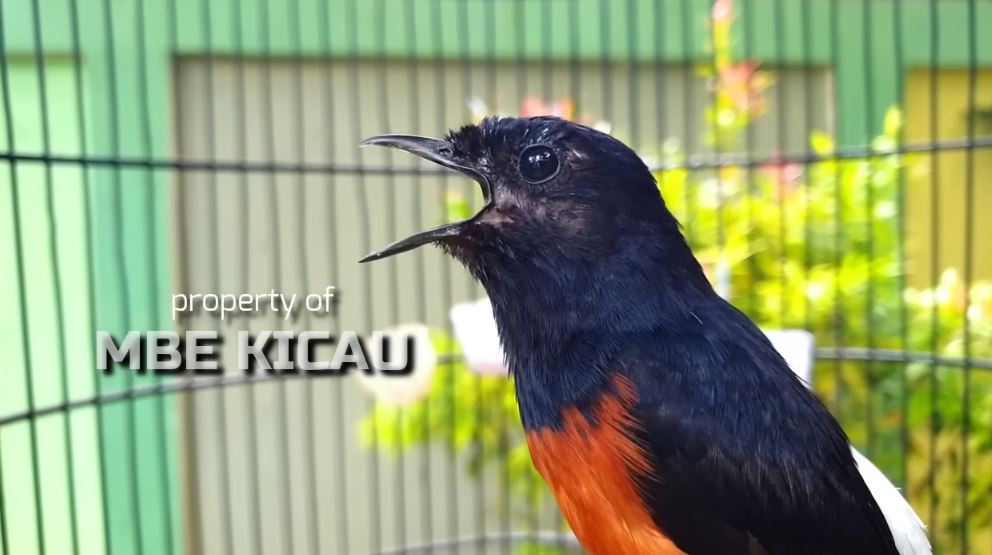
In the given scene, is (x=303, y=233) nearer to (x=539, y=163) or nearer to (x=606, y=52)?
(x=606, y=52)

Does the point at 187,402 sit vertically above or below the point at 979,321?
below

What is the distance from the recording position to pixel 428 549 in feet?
5.38

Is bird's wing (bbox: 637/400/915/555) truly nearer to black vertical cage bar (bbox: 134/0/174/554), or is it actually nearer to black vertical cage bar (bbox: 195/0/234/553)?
black vertical cage bar (bbox: 195/0/234/553)

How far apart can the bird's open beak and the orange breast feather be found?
18 cm

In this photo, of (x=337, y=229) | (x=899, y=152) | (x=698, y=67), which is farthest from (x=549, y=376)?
(x=698, y=67)

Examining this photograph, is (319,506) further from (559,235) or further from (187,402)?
(559,235)

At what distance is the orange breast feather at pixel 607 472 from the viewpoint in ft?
2.09

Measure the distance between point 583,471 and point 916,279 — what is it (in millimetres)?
1587

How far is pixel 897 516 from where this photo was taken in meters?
0.81

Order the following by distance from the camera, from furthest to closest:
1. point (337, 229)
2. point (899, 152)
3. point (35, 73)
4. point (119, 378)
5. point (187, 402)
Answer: point (187, 402), point (337, 229), point (119, 378), point (35, 73), point (899, 152)

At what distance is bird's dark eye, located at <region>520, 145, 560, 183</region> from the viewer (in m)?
0.66

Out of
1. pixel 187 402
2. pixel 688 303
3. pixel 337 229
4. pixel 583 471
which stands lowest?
pixel 187 402

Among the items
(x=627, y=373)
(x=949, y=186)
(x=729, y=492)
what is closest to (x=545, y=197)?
(x=627, y=373)

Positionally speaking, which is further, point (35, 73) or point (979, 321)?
point (979, 321)
